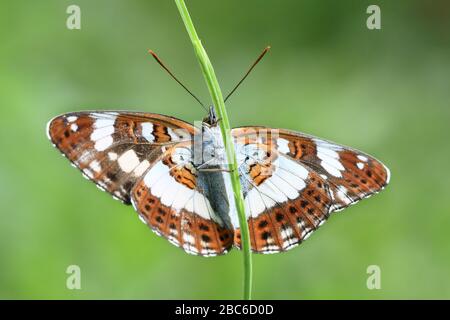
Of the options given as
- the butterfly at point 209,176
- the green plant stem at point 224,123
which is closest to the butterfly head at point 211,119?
the butterfly at point 209,176

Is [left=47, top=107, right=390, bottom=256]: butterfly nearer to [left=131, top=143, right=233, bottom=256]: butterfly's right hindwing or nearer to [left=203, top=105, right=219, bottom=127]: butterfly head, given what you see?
[left=131, top=143, right=233, bottom=256]: butterfly's right hindwing

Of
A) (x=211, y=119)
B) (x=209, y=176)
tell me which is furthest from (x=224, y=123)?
(x=209, y=176)

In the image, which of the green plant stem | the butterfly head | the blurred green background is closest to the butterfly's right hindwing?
the butterfly head

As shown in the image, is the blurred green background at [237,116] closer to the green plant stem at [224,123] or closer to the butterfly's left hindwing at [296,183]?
the butterfly's left hindwing at [296,183]

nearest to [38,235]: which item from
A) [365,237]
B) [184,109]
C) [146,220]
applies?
[146,220]

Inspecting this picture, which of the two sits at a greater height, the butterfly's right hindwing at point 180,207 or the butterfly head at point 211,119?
the butterfly head at point 211,119

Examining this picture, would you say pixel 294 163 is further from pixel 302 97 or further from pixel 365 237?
pixel 302 97
